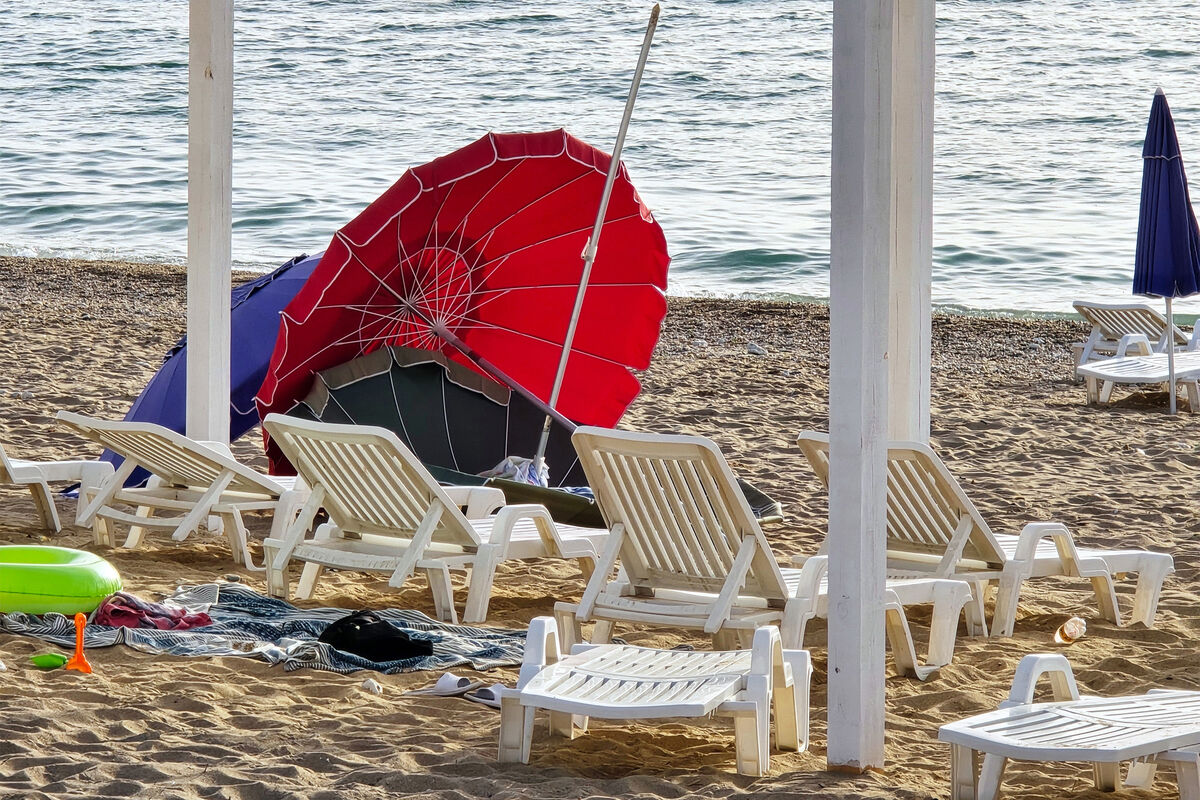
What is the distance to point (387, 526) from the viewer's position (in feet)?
15.6

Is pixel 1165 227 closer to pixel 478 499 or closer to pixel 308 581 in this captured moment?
pixel 478 499

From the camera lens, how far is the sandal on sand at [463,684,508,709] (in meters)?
3.71

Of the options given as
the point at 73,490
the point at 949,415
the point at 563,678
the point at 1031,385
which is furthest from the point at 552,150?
the point at 1031,385

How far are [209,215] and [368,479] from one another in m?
1.61

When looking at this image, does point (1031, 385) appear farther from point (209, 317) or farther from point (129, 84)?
point (129, 84)

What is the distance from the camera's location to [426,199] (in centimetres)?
592

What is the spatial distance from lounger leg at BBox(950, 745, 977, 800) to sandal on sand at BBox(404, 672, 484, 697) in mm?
1401

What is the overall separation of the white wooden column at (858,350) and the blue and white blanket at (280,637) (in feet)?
4.39

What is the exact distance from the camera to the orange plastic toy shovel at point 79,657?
3.90 metres

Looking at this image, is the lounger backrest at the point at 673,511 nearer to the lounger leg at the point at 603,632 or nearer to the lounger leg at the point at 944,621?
the lounger leg at the point at 603,632

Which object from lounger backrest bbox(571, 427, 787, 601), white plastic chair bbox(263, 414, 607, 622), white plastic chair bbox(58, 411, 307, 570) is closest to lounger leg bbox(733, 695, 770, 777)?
lounger backrest bbox(571, 427, 787, 601)

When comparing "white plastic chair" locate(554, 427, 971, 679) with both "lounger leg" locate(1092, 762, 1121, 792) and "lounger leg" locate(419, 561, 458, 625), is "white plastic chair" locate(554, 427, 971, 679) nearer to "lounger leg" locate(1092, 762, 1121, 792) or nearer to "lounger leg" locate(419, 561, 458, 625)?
"lounger leg" locate(419, 561, 458, 625)

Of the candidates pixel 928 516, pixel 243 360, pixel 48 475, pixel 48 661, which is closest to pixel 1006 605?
pixel 928 516

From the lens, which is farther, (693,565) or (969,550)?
(969,550)
